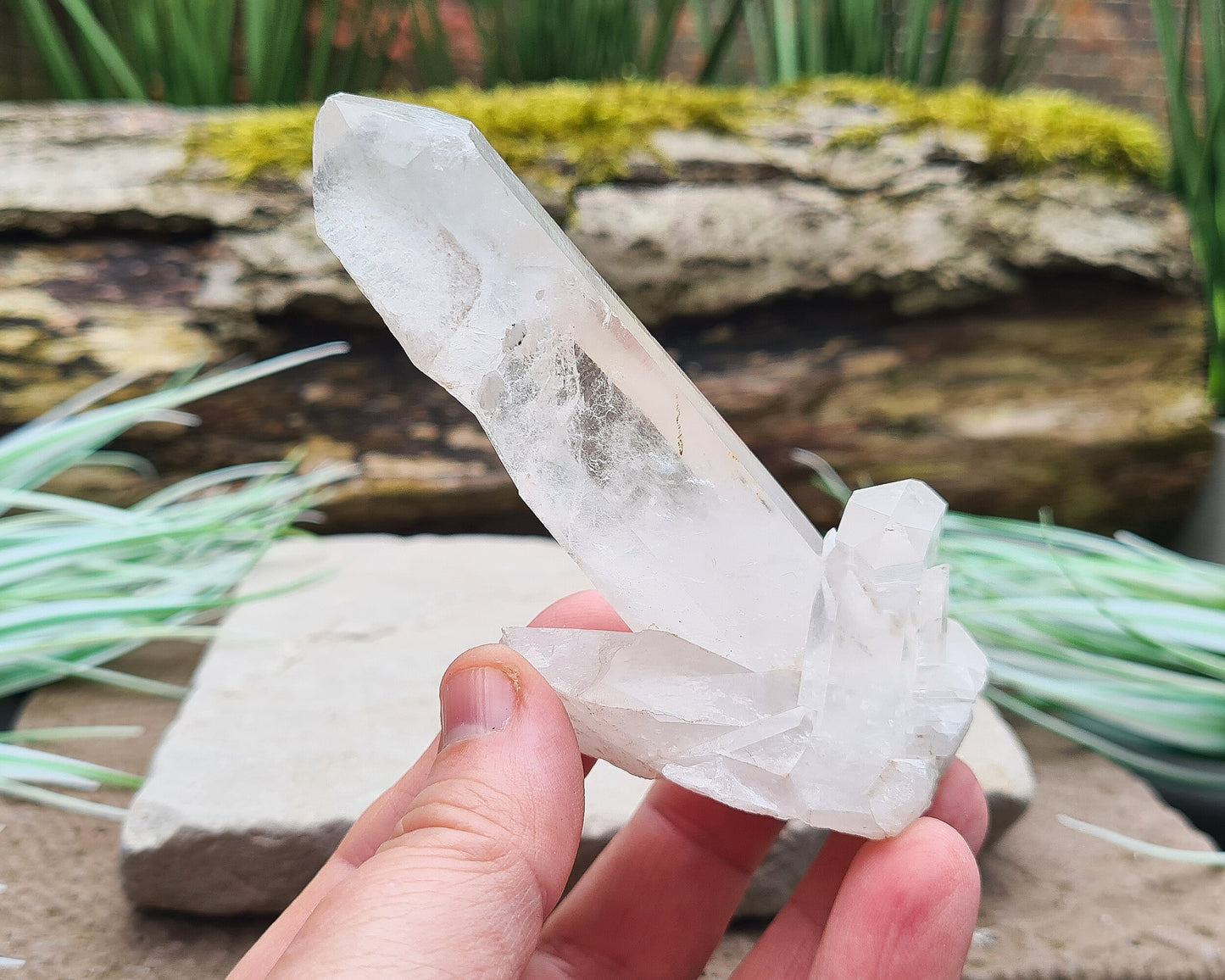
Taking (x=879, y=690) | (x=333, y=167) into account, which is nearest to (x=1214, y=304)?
(x=879, y=690)

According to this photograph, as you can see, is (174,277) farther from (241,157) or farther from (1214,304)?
(1214,304)

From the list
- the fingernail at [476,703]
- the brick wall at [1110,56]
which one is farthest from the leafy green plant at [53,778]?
the brick wall at [1110,56]

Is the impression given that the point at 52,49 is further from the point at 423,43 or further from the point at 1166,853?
the point at 1166,853

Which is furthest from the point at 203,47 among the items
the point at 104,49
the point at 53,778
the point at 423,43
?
the point at 53,778

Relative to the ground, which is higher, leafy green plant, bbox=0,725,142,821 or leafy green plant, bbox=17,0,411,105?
leafy green plant, bbox=17,0,411,105

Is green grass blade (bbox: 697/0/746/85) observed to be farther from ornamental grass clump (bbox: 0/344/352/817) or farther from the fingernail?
the fingernail

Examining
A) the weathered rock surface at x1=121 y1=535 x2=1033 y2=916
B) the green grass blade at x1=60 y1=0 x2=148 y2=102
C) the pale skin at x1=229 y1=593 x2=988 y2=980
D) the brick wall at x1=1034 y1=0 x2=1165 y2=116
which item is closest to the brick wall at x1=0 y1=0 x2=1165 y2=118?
the brick wall at x1=1034 y1=0 x2=1165 y2=116

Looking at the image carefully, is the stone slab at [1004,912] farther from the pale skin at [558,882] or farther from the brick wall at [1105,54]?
the brick wall at [1105,54]
